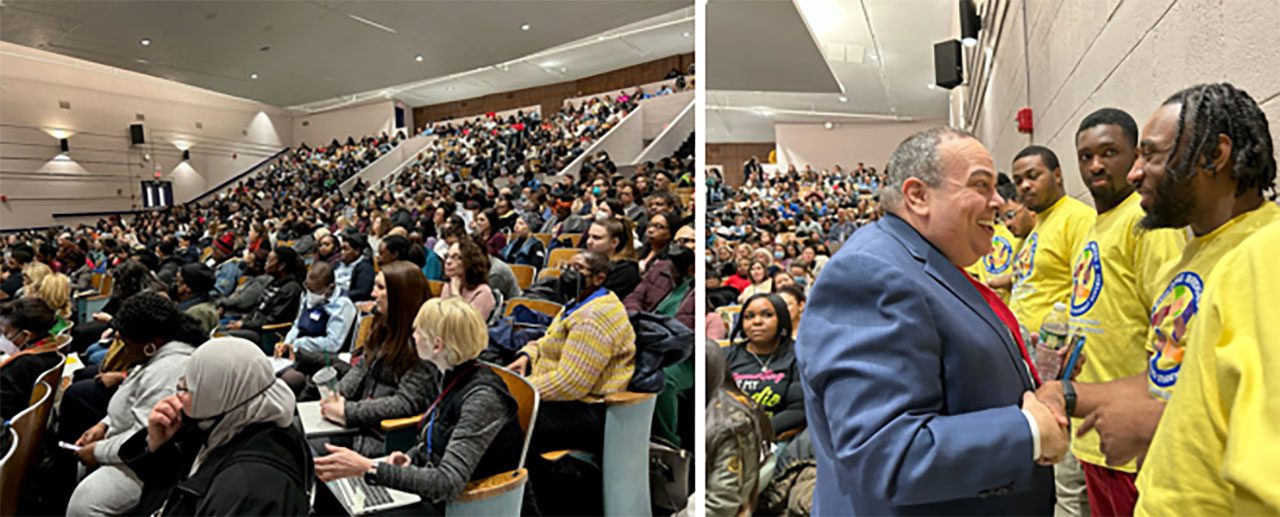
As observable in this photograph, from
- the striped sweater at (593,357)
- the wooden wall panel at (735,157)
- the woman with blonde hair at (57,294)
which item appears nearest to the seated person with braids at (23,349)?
the woman with blonde hair at (57,294)

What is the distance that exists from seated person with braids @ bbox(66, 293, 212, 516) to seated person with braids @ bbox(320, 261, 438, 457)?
19.4 inches

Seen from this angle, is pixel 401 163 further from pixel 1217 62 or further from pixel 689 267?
pixel 1217 62

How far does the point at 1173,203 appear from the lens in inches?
25.0

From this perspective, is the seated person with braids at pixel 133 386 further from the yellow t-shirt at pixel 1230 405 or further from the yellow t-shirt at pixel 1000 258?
the yellow t-shirt at pixel 1230 405

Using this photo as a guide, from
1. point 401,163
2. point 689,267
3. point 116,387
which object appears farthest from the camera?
point 401,163

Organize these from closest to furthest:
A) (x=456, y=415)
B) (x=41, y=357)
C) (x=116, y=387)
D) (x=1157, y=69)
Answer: (x=1157, y=69)
(x=456, y=415)
(x=116, y=387)
(x=41, y=357)

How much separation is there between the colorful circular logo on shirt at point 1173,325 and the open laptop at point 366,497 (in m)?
1.41

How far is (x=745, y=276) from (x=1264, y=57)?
10.6 ft

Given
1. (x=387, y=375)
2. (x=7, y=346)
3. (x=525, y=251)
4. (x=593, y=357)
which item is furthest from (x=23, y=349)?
(x=525, y=251)

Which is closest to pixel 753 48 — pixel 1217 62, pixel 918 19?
pixel 918 19

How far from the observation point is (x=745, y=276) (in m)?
3.84

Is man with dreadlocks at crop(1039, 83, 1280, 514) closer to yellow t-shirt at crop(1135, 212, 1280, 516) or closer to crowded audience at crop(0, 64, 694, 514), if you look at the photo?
yellow t-shirt at crop(1135, 212, 1280, 516)

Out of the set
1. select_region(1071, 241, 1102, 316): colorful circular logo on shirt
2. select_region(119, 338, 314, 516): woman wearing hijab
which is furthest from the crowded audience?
select_region(1071, 241, 1102, 316): colorful circular logo on shirt

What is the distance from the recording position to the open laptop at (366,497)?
1642 millimetres
